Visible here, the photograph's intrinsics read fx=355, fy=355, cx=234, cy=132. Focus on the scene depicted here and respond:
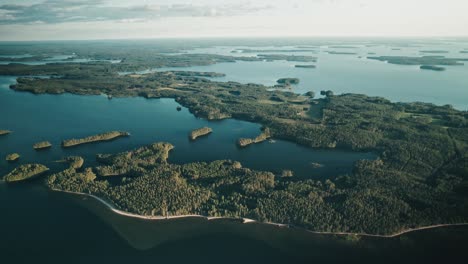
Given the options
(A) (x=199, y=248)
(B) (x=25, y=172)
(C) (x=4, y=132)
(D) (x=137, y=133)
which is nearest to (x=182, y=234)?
(A) (x=199, y=248)

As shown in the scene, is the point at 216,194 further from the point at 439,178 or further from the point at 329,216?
the point at 439,178

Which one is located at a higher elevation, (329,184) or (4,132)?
(4,132)

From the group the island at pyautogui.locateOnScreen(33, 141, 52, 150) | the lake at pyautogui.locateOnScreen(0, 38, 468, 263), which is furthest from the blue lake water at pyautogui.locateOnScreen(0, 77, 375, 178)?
the island at pyautogui.locateOnScreen(33, 141, 52, 150)

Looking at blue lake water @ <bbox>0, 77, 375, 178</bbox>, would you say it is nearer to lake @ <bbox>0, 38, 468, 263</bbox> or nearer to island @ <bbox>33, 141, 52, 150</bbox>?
lake @ <bbox>0, 38, 468, 263</bbox>

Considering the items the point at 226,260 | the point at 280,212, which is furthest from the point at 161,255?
the point at 280,212

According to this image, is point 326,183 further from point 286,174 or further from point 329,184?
point 286,174

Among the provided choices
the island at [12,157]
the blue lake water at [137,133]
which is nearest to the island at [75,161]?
the blue lake water at [137,133]
